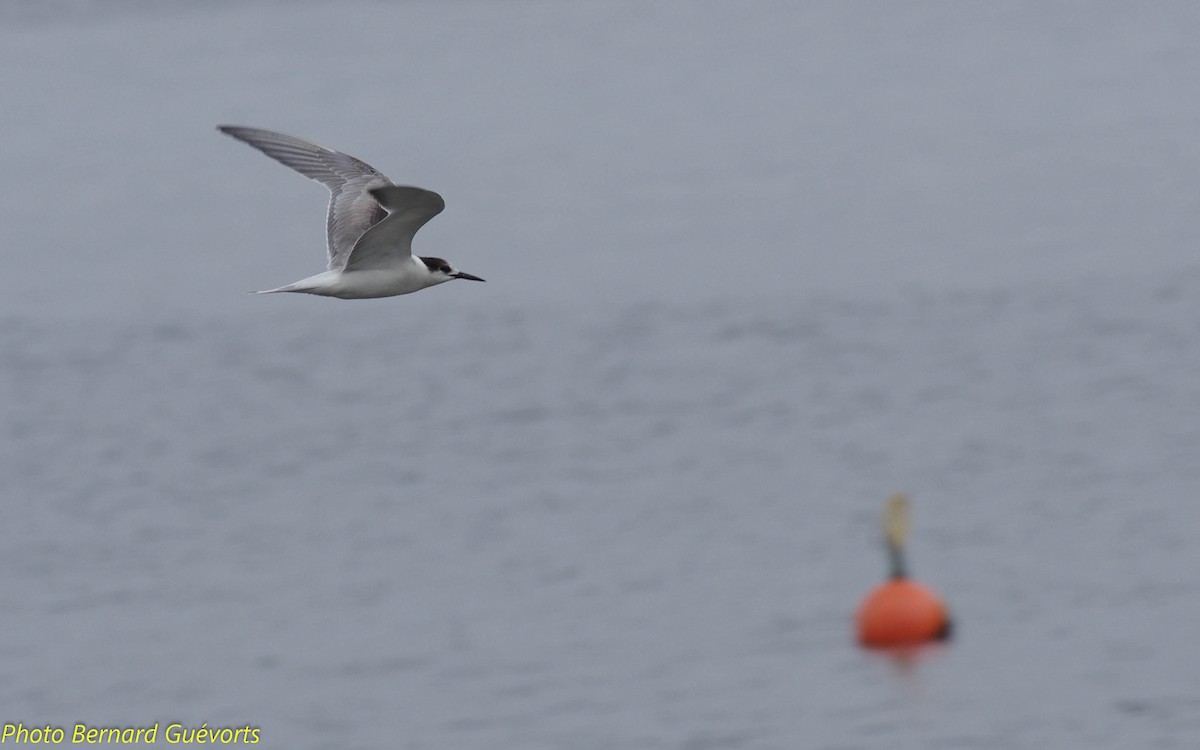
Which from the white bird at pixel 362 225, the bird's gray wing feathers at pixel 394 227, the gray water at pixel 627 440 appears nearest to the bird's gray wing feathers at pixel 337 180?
the white bird at pixel 362 225

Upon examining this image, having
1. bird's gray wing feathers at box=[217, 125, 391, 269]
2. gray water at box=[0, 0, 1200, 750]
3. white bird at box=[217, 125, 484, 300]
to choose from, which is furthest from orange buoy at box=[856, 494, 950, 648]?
bird's gray wing feathers at box=[217, 125, 391, 269]

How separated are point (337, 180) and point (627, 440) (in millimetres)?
8628

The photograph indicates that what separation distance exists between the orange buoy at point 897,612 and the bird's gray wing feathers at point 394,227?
4.49 meters

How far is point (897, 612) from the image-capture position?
13.6 meters

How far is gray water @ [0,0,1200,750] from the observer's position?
13688 millimetres

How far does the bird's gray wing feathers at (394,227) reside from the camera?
9289 mm

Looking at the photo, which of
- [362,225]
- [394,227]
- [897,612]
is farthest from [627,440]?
[394,227]

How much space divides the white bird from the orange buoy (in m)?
3.84

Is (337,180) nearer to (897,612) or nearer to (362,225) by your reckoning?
(362,225)

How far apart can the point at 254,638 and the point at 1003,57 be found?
43.8 meters

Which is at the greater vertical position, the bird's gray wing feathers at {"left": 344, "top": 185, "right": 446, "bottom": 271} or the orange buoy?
the bird's gray wing feathers at {"left": 344, "top": 185, "right": 446, "bottom": 271}

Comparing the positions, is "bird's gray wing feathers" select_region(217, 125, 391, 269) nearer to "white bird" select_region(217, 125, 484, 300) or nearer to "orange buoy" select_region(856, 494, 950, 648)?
"white bird" select_region(217, 125, 484, 300)

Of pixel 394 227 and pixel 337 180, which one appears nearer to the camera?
pixel 394 227

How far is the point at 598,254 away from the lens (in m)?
30.4
